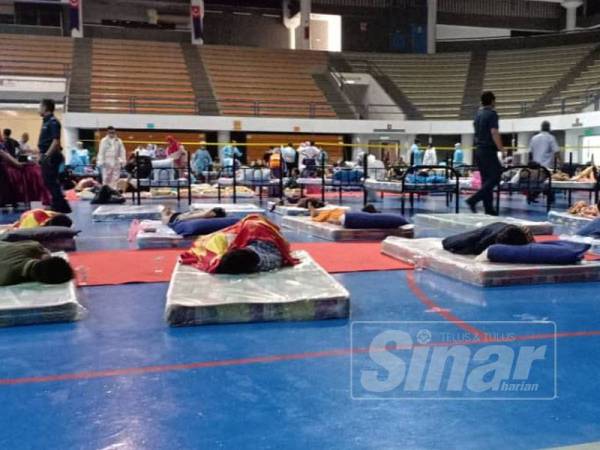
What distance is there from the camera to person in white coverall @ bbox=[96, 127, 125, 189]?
37.7 ft

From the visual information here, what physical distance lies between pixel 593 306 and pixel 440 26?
27.8 m

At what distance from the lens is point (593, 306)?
10.6 ft

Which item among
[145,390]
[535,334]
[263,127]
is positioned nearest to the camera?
[145,390]

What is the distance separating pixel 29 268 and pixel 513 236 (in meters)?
2.96

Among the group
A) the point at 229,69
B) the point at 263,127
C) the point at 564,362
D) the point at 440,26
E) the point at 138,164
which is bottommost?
the point at 564,362

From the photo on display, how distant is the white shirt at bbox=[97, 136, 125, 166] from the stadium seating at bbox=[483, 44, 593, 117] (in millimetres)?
15767

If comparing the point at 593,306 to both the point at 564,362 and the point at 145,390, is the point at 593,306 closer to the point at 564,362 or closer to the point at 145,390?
the point at 564,362

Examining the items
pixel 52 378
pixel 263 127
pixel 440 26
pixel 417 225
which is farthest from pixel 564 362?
pixel 440 26

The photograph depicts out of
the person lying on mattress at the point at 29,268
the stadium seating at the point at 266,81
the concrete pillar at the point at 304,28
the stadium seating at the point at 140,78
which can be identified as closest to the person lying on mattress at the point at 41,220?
the person lying on mattress at the point at 29,268

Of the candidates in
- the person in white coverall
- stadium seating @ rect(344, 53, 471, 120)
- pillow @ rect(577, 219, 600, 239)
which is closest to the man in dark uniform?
pillow @ rect(577, 219, 600, 239)

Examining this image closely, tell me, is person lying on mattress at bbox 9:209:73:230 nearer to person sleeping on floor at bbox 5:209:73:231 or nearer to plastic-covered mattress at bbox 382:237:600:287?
person sleeping on floor at bbox 5:209:73:231

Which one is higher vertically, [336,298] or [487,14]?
[487,14]

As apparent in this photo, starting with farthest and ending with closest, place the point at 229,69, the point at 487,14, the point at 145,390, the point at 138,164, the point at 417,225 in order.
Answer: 1. the point at 487,14
2. the point at 229,69
3. the point at 138,164
4. the point at 417,225
5. the point at 145,390

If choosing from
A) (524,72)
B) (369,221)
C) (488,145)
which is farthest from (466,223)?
(524,72)
